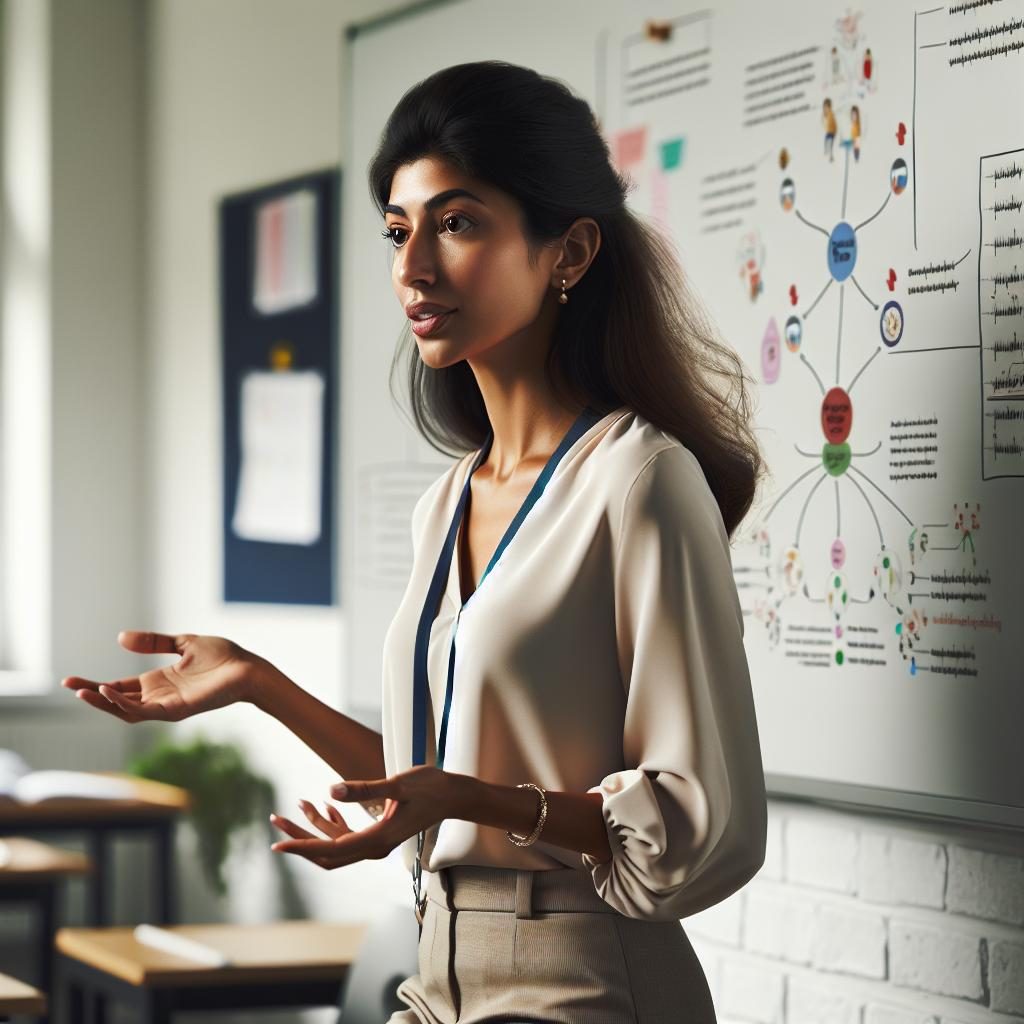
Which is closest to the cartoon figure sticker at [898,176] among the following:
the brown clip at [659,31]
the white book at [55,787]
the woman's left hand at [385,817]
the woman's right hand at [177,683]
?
the brown clip at [659,31]

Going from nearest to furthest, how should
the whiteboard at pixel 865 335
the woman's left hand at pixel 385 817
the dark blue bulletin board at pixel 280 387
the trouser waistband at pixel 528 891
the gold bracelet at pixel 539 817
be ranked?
1. the woman's left hand at pixel 385 817
2. the gold bracelet at pixel 539 817
3. the trouser waistband at pixel 528 891
4. the whiteboard at pixel 865 335
5. the dark blue bulletin board at pixel 280 387

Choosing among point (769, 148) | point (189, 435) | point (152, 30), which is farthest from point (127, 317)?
point (769, 148)

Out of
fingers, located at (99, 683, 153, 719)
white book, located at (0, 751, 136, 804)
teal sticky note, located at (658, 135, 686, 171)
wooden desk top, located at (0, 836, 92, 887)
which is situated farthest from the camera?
white book, located at (0, 751, 136, 804)

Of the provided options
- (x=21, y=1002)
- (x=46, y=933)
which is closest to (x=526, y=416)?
(x=21, y=1002)

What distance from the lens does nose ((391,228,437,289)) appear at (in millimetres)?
1550

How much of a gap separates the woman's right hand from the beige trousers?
0.32 meters

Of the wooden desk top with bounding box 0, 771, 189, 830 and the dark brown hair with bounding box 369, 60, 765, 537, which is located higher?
the dark brown hair with bounding box 369, 60, 765, 537

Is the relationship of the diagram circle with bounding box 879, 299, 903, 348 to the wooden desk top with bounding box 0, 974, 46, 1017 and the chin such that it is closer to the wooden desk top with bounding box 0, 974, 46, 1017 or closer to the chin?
the chin

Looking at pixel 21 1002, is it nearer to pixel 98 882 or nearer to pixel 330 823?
pixel 330 823

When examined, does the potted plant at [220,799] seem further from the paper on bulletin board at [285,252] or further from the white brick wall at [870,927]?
the white brick wall at [870,927]

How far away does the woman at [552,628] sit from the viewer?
1.38m

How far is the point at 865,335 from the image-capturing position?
2055 millimetres

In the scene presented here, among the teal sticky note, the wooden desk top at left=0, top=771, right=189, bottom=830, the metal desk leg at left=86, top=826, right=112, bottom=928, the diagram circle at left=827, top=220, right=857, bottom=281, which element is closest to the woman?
the diagram circle at left=827, top=220, right=857, bottom=281

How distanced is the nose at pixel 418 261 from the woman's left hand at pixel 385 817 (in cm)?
50
